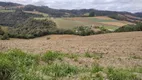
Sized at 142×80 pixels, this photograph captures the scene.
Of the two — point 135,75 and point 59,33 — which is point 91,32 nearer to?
point 59,33

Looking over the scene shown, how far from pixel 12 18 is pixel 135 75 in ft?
248

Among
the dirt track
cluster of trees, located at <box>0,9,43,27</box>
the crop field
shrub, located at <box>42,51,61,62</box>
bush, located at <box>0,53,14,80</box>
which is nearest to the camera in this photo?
bush, located at <box>0,53,14,80</box>

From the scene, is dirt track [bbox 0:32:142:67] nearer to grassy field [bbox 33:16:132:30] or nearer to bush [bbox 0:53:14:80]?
bush [bbox 0:53:14:80]

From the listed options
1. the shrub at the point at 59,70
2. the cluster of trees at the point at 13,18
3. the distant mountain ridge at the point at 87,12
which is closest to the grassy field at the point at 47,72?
the shrub at the point at 59,70

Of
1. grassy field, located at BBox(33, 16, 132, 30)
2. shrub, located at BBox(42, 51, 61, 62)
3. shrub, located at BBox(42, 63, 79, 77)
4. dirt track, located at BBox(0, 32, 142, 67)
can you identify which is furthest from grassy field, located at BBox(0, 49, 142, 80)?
grassy field, located at BBox(33, 16, 132, 30)

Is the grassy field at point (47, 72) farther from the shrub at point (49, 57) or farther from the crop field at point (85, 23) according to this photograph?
the crop field at point (85, 23)

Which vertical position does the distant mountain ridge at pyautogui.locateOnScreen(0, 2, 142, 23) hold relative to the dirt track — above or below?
below

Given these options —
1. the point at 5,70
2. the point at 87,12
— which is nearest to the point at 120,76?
the point at 5,70

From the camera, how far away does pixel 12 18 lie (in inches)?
3258

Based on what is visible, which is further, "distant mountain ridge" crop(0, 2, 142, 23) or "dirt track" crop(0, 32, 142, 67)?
"distant mountain ridge" crop(0, 2, 142, 23)

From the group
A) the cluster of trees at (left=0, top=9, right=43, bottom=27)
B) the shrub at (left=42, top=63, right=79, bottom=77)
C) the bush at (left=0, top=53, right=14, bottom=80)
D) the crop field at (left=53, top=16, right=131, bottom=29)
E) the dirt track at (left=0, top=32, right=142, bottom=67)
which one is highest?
the bush at (left=0, top=53, right=14, bottom=80)

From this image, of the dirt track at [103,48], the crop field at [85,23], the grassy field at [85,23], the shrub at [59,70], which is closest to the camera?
the shrub at [59,70]

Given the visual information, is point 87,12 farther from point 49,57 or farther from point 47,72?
point 47,72

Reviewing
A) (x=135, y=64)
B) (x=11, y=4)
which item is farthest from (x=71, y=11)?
(x=135, y=64)
